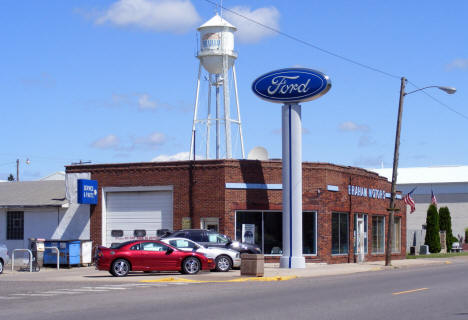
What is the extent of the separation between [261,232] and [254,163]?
332 cm

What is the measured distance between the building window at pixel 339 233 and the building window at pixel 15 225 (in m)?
16.4

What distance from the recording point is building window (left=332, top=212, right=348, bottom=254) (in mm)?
36594

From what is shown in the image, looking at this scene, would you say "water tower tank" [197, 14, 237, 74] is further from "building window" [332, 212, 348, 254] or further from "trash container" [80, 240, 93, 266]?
"trash container" [80, 240, 93, 266]

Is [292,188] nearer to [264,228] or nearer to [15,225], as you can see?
[264,228]

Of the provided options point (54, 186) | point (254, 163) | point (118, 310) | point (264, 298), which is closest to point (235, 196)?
point (254, 163)

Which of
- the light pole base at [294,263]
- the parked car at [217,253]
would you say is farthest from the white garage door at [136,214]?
the parked car at [217,253]

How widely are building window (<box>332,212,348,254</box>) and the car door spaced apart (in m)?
12.2

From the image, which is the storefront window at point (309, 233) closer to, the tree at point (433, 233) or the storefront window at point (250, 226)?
the storefront window at point (250, 226)

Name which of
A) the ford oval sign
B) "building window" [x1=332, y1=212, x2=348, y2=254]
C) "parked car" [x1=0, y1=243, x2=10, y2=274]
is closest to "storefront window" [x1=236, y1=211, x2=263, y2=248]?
"building window" [x1=332, y1=212, x2=348, y2=254]

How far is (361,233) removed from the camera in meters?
39.9

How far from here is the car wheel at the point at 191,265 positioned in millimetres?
26984

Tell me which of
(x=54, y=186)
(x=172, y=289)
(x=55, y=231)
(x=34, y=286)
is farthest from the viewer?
(x=54, y=186)

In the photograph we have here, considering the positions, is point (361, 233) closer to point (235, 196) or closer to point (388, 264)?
point (388, 264)

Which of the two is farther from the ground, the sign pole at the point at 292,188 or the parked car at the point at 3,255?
the sign pole at the point at 292,188
